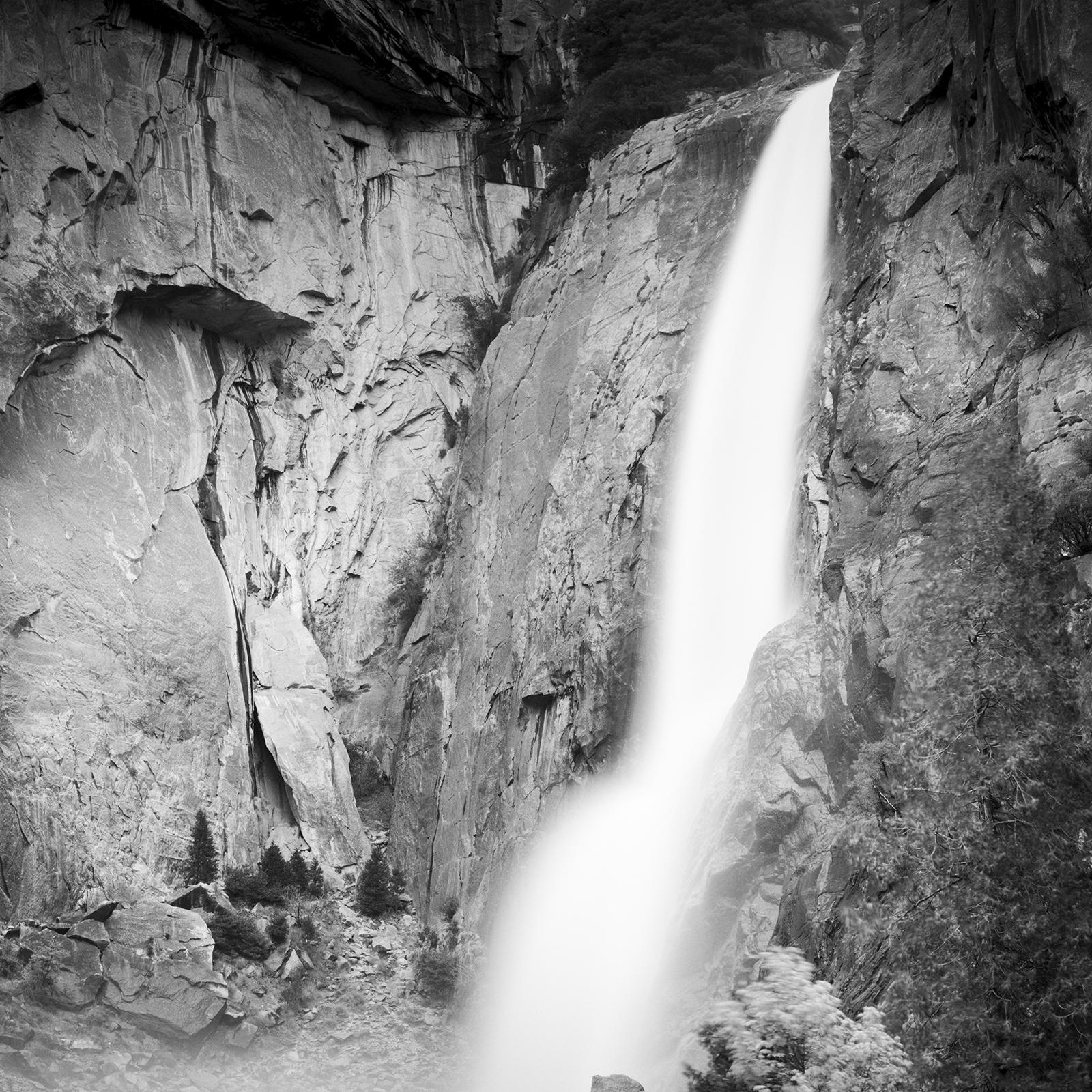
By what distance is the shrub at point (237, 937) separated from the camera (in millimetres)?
15961

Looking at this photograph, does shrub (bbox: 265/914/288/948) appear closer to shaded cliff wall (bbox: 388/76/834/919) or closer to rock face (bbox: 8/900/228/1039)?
rock face (bbox: 8/900/228/1039)

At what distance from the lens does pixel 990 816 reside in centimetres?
915

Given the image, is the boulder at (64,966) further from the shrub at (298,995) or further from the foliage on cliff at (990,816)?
the foliage on cliff at (990,816)

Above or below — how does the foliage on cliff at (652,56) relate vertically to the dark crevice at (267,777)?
above

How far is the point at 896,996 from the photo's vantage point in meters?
8.77

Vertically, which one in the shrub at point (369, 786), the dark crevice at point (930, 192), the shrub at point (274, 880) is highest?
the dark crevice at point (930, 192)

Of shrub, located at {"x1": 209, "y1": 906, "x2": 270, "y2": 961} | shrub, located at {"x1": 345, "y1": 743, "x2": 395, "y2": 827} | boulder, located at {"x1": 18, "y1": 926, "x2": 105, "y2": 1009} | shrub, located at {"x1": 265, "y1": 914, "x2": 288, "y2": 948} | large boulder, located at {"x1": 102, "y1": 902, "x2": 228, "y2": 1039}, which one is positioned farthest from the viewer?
shrub, located at {"x1": 345, "y1": 743, "x2": 395, "y2": 827}

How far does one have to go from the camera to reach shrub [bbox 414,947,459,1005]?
1655cm

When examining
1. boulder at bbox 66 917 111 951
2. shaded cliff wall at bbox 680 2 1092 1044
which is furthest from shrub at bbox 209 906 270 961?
shaded cliff wall at bbox 680 2 1092 1044

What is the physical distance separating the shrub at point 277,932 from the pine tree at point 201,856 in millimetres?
1609

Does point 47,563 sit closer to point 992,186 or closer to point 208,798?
point 208,798

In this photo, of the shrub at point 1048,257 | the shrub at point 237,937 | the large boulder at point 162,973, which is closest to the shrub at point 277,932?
the shrub at point 237,937

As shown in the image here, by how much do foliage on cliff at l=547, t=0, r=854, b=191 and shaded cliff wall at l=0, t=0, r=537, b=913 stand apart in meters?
2.73

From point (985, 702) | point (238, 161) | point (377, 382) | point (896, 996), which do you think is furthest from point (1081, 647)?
point (238, 161)
